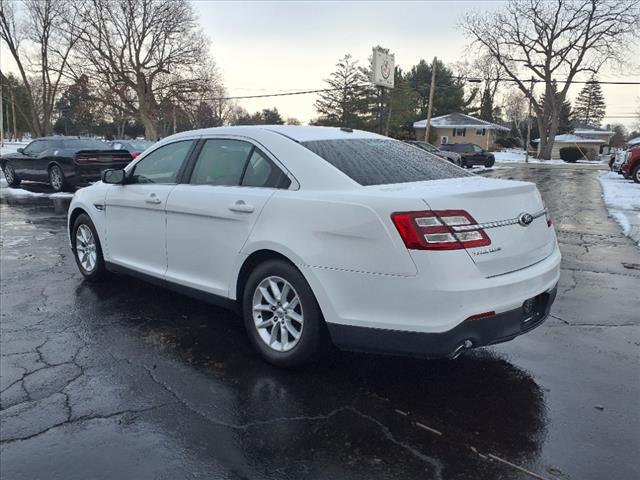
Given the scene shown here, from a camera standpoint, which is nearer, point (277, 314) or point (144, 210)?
point (277, 314)

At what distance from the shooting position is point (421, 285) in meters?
3.02

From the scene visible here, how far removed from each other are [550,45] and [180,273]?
53672 mm

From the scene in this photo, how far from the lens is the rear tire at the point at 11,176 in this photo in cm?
1661

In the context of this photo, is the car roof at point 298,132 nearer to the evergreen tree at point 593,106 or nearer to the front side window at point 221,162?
the front side window at point 221,162

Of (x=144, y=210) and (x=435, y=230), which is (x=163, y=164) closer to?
(x=144, y=210)

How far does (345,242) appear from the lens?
10.6 ft

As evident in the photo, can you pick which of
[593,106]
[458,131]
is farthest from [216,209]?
[593,106]

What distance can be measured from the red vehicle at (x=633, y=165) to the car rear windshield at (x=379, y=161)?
21475 millimetres

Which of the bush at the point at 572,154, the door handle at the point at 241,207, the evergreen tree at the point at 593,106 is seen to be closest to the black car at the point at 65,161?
the door handle at the point at 241,207

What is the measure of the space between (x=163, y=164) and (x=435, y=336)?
117 inches

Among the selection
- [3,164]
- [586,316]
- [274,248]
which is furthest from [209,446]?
[3,164]

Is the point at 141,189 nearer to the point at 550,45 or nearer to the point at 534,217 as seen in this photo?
the point at 534,217

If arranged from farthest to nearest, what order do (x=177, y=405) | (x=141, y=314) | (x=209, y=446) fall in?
(x=141, y=314), (x=177, y=405), (x=209, y=446)

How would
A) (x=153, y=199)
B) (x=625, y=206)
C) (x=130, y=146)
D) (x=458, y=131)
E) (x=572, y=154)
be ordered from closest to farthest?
(x=153, y=199), (x=625, y=206), (x=130, y=146), (x=572, y=154), (x=458, y=131)
